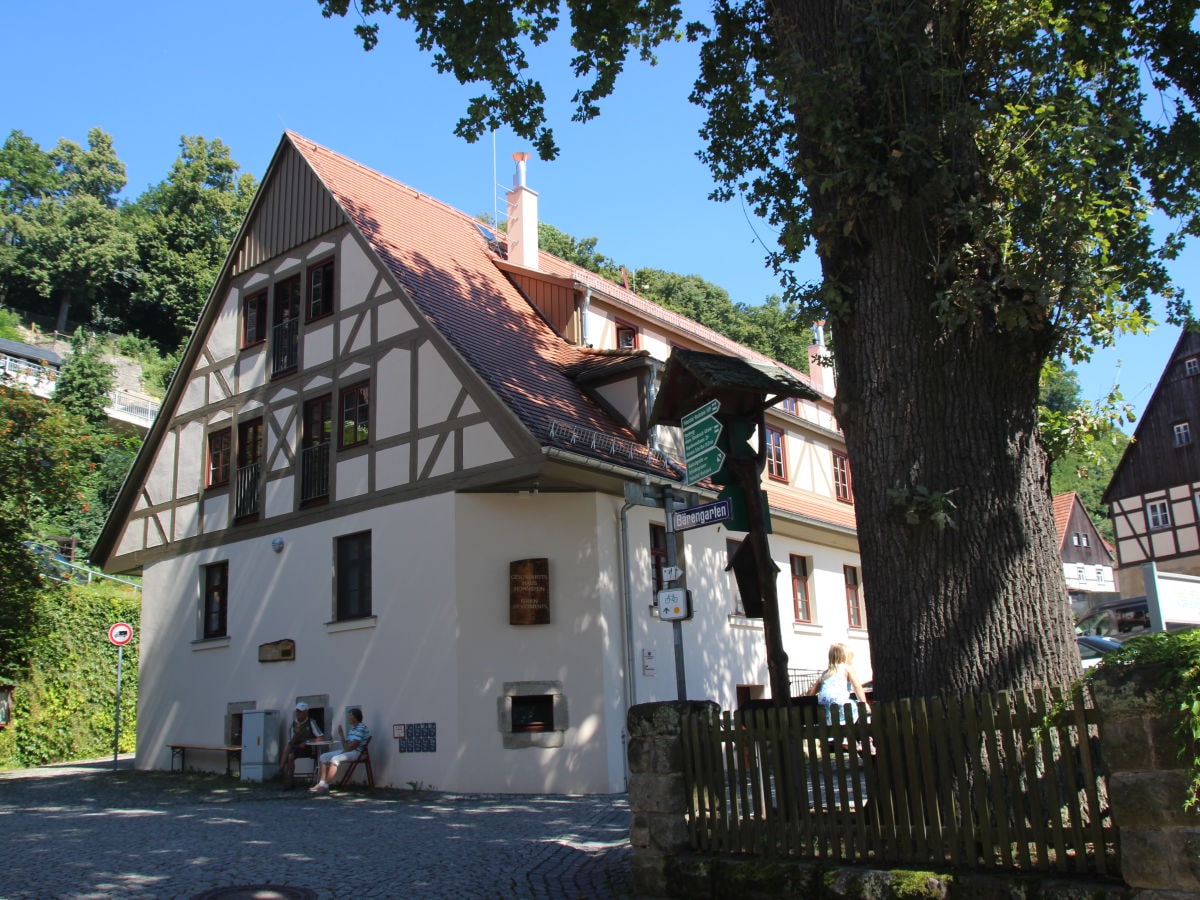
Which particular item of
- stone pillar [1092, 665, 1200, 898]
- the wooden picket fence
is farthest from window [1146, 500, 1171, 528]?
Answer: stone pillar [1092, 665, 1200, 898]

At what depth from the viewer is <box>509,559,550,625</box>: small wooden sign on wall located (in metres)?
14.0

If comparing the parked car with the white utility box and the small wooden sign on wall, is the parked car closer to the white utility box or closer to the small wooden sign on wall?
the small wooden sign on wall

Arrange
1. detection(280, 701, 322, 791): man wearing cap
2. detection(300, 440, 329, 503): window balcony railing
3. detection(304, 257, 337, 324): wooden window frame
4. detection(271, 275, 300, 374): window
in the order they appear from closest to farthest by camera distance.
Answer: detection(280, 701, 322, 791): man wearing cap < detection(300, 440, 329, 503): window balcony railing < detection(304, 257, 337, 324): wooden window frame < detection(271, 275, 300, 374): window

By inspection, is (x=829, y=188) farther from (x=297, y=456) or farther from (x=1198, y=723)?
(x=297, y=456)

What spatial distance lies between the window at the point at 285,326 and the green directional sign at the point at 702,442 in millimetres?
10908

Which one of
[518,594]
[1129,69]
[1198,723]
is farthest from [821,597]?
[1198,723]

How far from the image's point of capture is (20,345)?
4959 cm

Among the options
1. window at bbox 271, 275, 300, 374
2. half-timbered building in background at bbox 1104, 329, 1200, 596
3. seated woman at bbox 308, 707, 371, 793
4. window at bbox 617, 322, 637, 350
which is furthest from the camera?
half-timbered building in background at bbox 1104, 329, 1200, 596

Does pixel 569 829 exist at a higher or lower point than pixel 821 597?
lower

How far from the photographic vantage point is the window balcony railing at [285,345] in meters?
17.5

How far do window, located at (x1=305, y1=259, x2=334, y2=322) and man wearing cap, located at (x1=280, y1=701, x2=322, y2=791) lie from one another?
619 cm

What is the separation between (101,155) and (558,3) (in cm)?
6246

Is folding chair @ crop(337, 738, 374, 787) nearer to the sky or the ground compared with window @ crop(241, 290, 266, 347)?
nearer to the ground

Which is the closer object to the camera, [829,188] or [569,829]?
[829,188]
